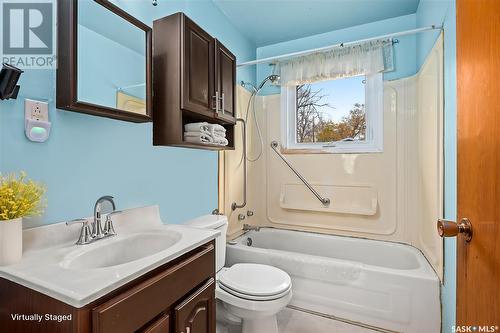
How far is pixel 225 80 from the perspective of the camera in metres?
1.79

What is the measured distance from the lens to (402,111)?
7.54 feet

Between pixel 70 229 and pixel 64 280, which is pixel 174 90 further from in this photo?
pixel 64 280

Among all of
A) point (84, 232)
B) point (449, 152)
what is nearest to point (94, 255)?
point (84, 232)

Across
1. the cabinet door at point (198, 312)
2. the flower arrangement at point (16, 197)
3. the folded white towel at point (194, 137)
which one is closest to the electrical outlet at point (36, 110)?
the flower arrangement at point (16, 197)

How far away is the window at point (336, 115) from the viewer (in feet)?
7.97

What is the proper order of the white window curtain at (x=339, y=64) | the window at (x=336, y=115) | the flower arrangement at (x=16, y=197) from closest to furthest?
the flower arrangement at (x=16, y=197) < the white window curtain at (x=339, y=64) < the window at (x=336, y=115)

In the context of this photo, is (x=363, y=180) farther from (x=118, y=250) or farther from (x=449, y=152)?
(x=118, y=250)

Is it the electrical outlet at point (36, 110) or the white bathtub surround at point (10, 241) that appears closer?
the white bathtub surround at point (10, 241)

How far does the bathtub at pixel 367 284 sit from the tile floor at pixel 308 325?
1.7 inches

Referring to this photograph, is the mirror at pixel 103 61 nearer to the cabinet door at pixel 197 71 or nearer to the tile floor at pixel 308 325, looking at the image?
the cabinet door at pixel 197 71

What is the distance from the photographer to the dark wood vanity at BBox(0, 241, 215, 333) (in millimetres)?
688

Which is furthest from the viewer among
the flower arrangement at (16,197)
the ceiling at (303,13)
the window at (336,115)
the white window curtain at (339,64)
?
the window at (336,115)

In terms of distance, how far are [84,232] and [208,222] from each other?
2.74ft

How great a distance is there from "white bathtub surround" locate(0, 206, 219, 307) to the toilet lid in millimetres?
473
